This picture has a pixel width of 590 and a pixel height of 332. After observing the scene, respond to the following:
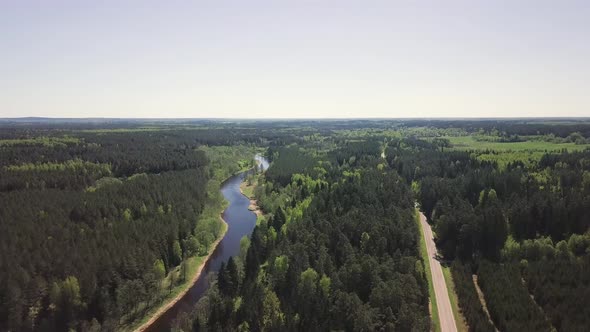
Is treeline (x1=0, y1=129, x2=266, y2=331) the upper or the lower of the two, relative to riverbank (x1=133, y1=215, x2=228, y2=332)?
upper

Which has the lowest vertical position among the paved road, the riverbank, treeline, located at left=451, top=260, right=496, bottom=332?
the riverbank

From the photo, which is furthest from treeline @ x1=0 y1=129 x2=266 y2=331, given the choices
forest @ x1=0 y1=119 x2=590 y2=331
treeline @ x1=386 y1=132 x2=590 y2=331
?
treeline @ x1=386 y1=132 x2=590 y2=331

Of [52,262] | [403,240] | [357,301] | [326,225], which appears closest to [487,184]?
[403,240]

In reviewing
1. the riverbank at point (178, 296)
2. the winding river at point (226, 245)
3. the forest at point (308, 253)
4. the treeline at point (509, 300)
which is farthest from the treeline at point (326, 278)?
the treeline at point (509, 300)

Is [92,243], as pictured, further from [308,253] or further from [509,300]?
[509,300]

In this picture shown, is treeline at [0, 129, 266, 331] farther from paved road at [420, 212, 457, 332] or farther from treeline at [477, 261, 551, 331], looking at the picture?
treeline at [477, 261, 551, 331]

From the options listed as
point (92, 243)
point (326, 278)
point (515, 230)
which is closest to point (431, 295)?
point (326, 278)

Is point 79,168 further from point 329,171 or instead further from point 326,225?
point 326,225
